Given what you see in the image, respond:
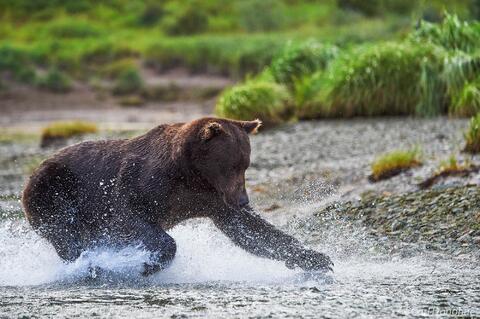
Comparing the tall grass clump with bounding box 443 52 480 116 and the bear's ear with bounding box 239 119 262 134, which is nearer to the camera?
the bear's ear with bounding box 239 119 262 134

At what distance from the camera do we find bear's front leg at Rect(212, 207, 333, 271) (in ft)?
Answer: 25.0

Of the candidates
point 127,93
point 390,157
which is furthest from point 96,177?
point 127,93

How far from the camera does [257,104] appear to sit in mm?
18078

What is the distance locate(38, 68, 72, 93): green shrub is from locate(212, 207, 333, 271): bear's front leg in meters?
25.2

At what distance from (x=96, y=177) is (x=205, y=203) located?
3.23 ft

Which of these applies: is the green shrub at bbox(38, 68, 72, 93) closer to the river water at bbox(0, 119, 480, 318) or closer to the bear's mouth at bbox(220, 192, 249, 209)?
the river water at bbox(0, 119, 480, 318)

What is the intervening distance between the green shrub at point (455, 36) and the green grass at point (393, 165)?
21.6ft

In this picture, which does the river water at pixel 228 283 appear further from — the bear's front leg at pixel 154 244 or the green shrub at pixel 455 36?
the green shrub at pixel 455 36

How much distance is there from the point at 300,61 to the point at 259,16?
21095 millimetres

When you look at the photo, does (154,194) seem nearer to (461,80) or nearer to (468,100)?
(468,100)

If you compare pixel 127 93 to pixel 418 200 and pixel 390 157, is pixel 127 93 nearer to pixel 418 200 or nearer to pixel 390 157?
pixel 390 157

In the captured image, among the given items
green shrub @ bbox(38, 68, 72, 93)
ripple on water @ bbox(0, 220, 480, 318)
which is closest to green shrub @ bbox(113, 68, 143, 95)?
green shrub @ bbox(38, 68, 72, 93)

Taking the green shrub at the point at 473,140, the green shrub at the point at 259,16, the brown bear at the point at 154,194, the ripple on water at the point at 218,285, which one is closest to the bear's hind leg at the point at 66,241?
the brown bear at the point at 154,194

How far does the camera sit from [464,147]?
1243 centimetres
